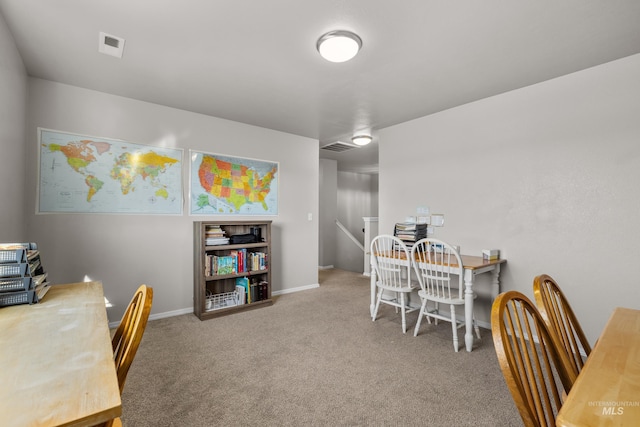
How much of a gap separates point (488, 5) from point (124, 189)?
343 centimetres

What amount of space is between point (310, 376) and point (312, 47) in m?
2.37

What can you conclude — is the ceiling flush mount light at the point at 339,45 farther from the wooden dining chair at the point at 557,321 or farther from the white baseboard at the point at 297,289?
the white baseboard at the point at 297,289

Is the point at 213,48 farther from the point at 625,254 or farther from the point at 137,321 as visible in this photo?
the point at 625,254

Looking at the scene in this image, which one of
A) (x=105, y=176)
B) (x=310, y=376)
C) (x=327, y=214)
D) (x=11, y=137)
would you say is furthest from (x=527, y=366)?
(x=327, y=214)

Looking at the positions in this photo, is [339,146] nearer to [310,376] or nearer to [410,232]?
[410,232]

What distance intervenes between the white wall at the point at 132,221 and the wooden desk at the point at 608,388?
3.50m

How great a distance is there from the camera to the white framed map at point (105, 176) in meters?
2.71

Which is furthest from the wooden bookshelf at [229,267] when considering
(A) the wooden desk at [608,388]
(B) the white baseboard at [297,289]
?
(A) the wooden desk at [608,388]

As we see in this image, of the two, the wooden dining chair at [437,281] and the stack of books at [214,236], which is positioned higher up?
the stack of books at [214,236]

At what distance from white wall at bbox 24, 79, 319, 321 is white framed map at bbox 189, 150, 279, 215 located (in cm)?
9

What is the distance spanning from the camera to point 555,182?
2.61 m

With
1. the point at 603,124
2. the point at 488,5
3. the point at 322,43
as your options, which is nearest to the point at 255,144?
the point at 322,43

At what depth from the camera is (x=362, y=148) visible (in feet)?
17.6

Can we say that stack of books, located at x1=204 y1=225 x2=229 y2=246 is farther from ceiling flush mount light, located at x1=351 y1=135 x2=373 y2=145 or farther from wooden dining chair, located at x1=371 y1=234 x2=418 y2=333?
ceiling flush mount light, located at x1=351 y1=135 x2=373 y2=145
